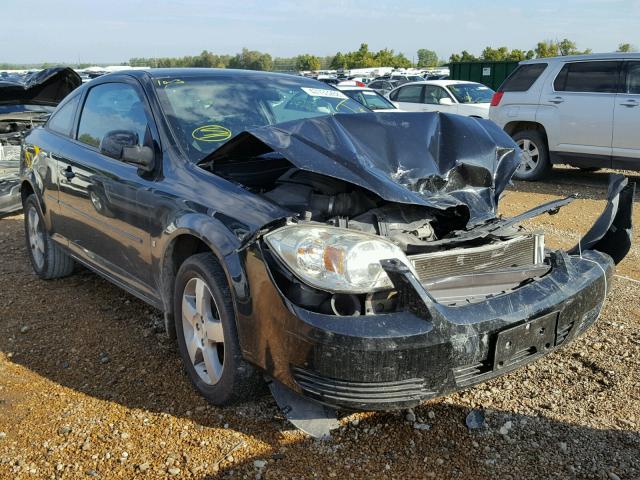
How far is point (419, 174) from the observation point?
9.84ft

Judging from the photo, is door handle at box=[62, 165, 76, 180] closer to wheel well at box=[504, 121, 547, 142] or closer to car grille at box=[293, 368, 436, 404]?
car grille at box=[293, 368, 436, 404]

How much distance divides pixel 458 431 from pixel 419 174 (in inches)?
47.7

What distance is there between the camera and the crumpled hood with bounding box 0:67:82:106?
8.66 m

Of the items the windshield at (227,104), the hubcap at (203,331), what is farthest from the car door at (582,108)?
the hubcap at (203,331)

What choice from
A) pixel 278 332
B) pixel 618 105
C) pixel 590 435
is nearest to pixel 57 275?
pixel 278 332

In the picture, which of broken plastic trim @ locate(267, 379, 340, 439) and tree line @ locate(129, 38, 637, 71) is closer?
broken plastic trim @ locate(267, 379, 340, 439)

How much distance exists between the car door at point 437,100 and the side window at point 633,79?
4.74 metres

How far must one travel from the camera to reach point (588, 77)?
8.92 metres

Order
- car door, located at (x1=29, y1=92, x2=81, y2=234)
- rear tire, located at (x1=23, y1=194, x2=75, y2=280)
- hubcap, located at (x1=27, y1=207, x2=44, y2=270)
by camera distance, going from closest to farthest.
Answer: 1. car door, located at (x1=29, y1=92, x2=81, y2=234)
2. rear tire, located at (x1=23, y1=194, x2=75, y2=280)
3. hubcap, located at (x1=27, y1=207, x2=44, y2=270)

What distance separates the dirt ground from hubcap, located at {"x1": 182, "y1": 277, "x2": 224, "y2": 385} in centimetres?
19

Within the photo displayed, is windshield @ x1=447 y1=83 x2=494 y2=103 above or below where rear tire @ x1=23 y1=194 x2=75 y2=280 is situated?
above

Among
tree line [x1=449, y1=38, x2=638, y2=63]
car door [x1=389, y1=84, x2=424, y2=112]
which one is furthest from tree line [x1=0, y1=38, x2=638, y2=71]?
car door [x1=389, y1=84, x2=424, y2=112]

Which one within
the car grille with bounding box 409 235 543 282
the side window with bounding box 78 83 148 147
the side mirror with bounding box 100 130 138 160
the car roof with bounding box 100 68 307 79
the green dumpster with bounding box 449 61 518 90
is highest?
the green dumpster with bounding box 449 61 518 90

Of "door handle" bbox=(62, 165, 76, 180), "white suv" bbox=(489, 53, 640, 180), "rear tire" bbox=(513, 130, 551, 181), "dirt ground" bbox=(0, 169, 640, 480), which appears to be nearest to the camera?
"dirt ground" bbox=(0, 169, 640, 480)
